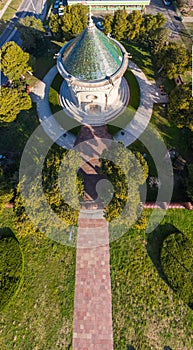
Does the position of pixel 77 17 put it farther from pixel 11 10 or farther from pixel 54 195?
pixel 54 195

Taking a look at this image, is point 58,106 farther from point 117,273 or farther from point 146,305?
point 146,305

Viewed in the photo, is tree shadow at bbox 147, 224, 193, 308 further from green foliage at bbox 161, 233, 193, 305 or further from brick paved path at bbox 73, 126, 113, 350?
brick paved path at bbox 73, 126, 113, 350

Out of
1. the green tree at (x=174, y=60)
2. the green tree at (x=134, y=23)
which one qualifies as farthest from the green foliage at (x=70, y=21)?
the green tree at (x=174, y=60)

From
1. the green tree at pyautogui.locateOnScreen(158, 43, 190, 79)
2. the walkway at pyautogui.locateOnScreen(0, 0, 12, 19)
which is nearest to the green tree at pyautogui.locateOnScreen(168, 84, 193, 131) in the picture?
the green tree at pyautogui.locateOnScreen(158, 43, 190, 79)

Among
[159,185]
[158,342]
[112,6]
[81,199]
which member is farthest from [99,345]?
[112,6]

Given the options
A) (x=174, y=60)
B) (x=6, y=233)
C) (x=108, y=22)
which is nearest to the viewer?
(x=6, y=233)

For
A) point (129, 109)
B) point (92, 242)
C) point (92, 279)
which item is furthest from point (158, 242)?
point (129, 109)
